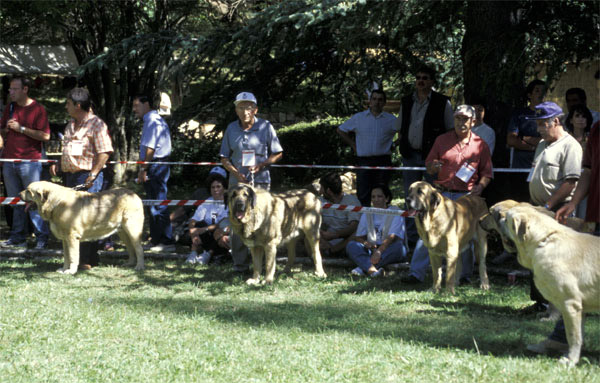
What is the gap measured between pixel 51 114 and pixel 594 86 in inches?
826

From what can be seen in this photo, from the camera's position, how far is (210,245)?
9203 millimetres

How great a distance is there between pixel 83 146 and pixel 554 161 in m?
5.80

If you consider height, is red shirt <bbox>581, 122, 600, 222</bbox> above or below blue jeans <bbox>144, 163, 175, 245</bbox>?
above

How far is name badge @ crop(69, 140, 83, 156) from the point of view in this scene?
8398mm

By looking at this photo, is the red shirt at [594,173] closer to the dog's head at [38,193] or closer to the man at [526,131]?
the man at [526,131]

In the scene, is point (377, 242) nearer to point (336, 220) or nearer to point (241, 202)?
point (336, 220)

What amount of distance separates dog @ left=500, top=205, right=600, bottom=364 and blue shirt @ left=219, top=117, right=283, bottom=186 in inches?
165

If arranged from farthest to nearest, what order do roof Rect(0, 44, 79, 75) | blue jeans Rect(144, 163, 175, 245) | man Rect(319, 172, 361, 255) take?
roof Rect(0, 44, 79, 75), blue jeans Rect(144, 163, 175, 245), man Rect(319, 172, 361, 255)

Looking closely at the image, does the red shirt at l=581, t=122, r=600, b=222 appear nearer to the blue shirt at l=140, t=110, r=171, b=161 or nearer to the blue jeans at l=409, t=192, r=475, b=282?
the blue jeans at l=409, t=192, r=475, b=282

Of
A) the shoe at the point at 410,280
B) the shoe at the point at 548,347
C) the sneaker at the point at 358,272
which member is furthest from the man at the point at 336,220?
the shoe at the point at 548,347

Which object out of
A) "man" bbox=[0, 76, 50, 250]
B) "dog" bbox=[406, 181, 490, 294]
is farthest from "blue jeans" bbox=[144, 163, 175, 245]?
"dog" bbox=[406, 181, 490, 294]

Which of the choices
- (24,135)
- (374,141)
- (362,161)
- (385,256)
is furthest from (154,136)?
(385,256)

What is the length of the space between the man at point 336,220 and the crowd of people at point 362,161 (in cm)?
2

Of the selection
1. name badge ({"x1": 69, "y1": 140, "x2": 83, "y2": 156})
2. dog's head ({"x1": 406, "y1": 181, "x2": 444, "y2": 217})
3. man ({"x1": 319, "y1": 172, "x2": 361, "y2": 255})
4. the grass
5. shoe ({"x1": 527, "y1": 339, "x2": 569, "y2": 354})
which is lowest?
the grass
